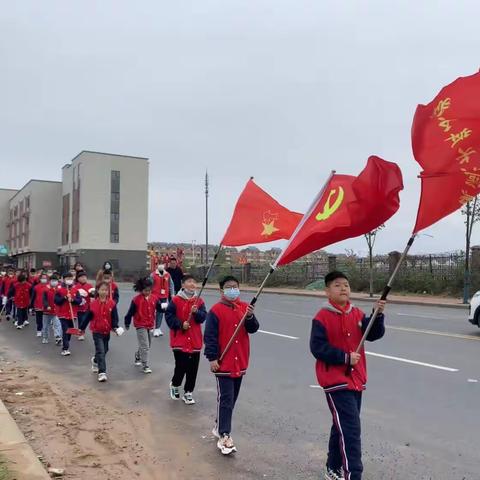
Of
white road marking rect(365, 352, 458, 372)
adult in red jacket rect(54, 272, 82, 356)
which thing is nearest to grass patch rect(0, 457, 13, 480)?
white road marking rect(365, 352, 458, 372)

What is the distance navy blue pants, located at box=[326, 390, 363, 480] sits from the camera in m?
3.90

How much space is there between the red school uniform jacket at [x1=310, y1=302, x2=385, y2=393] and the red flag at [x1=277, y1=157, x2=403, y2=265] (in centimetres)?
57

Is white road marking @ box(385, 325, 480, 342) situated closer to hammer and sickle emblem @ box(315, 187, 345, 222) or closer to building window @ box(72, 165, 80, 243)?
hammer and sickle emblem @ box(315, 187, 345, 222)

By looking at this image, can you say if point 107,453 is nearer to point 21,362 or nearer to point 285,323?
point 21,362

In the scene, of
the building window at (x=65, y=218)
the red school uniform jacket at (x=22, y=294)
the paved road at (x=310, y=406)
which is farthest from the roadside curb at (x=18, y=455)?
the building window at (x=65, y=218)

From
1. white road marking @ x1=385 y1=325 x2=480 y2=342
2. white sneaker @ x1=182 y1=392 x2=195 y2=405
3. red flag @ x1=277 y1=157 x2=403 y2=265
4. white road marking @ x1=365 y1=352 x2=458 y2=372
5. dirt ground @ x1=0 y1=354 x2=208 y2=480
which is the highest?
red flag @ x1=277 y1=157 x2=403 y2=265

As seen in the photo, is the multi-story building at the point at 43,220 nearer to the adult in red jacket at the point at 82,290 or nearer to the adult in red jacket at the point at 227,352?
the adult in red jacket at the point at 82,290

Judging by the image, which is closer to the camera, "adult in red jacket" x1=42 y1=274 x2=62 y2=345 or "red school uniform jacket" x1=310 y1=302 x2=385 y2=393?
"red school uniform jacket" x1=310 y1=302 x2=385 y2=393

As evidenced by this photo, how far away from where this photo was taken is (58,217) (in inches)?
3278

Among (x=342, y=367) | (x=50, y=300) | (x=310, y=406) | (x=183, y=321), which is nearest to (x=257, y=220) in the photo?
(x=183, y=321)

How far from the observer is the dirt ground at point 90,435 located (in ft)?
15.7

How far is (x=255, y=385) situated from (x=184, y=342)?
1.77 m

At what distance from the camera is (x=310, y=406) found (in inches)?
270

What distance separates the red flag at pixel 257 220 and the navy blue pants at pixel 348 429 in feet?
6.38
